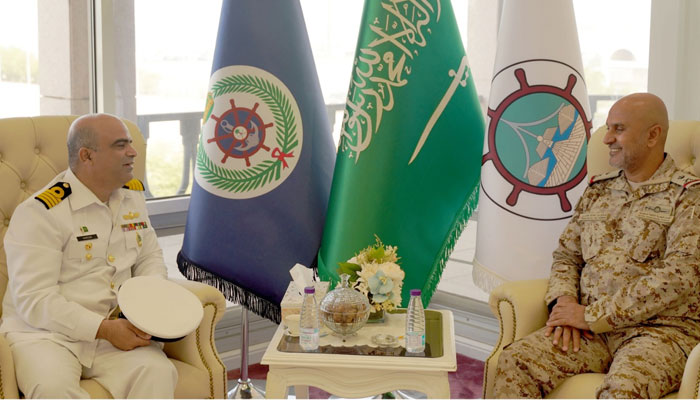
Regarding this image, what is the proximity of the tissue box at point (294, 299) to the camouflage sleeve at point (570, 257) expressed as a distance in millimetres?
724

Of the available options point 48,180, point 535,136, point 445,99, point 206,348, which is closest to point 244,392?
point 206,348

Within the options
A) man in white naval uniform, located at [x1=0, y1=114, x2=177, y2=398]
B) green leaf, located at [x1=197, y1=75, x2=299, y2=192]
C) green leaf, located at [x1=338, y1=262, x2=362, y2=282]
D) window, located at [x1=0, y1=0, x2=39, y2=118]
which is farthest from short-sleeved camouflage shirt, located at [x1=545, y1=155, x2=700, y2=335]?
window, located at [x1=0, y1=0, x2=39, y2=118]

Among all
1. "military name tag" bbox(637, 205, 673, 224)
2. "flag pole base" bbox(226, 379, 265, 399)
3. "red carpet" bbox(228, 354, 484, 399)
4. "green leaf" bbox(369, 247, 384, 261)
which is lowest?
"red carpet" bbox(228, 354, 484, 399)

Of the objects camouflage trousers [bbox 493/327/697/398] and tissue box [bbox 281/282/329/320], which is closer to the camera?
camouflage trousers [bbox 493/327/697/398]

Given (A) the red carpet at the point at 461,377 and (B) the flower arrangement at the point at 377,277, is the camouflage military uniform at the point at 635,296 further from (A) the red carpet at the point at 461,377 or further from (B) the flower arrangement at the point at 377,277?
(A) the red carpet at the point at 461,377

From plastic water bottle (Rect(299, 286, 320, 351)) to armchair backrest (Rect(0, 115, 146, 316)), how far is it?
1.03 m

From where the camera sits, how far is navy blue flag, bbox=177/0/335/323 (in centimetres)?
304

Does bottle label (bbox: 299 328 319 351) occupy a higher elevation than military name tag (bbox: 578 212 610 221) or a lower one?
lower

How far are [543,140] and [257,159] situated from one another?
1048mm

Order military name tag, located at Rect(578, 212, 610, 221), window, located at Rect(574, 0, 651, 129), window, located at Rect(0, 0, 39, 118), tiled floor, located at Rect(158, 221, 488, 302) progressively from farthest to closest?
1. tiled floor, located at Rect(158, 221, 488, 302)
2. window, located at Rect(574, 0, 651, 129)
3. window, located at Rect(0, 0, 39, 118)
4. military name tag, located at Rect(578, 212, 610, 221)

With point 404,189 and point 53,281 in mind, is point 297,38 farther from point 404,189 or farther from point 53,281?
point 53,281

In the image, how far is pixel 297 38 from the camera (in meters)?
3.08

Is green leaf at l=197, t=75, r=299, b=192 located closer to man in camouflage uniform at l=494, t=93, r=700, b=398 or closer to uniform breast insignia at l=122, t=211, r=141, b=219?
uniform breast insignia at l=122, t=211, r=141, b=219

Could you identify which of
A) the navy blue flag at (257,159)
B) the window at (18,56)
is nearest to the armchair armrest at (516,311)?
the navy blue flag at (257,159)
